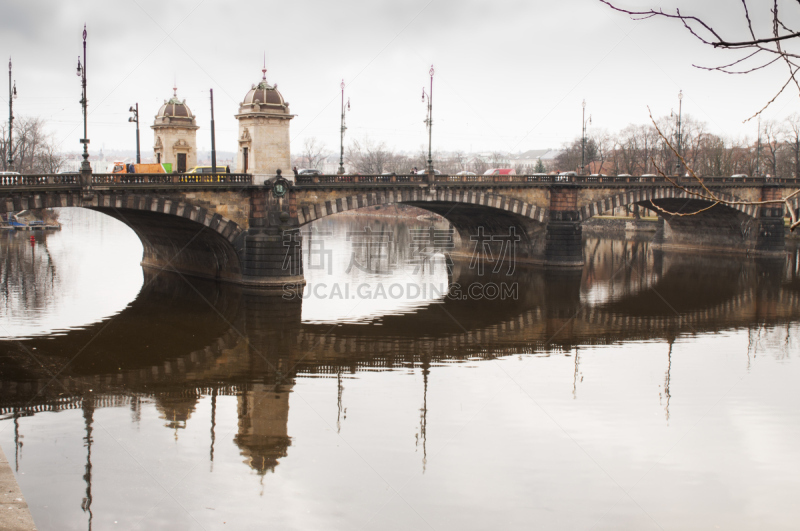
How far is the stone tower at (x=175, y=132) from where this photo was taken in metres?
39.4

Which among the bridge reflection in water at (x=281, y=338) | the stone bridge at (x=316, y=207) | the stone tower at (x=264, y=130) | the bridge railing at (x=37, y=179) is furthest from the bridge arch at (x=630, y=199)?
the bridge railing at (x=37, y=179)

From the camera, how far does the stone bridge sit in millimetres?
29000

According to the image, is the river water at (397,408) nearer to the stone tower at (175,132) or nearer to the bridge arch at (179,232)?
the bridge arch at (179,232)

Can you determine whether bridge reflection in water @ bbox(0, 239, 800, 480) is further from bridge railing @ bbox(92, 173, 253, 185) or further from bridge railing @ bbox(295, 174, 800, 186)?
bridge railing @ bbox(295, 174, 800, 186)

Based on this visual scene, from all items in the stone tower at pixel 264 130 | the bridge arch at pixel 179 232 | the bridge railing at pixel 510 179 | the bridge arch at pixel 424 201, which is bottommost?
the bridge arch at pixel 179 232

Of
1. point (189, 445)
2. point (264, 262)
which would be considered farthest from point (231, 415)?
point (264, 262)

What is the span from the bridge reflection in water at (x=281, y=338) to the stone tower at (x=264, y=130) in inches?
232

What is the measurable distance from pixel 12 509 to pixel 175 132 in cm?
3298

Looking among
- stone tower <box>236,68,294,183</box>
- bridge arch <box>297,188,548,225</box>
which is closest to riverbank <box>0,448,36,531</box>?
stone tower <box>236,68,294,183</box>

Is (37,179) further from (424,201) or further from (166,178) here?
(424,201)

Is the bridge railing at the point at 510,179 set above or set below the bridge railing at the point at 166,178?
above

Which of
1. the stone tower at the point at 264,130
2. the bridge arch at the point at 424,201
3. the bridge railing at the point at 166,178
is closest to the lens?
the bridge railing at the point at 166,178

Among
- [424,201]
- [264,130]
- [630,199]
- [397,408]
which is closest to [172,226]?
[264,130]

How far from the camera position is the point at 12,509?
29.7 feet
